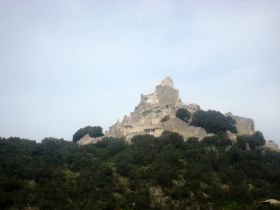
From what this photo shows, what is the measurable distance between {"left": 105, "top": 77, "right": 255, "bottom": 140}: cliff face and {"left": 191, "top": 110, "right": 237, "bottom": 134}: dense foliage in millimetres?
4247

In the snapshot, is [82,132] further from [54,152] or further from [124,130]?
[54,152]

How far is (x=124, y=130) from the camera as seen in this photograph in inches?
2761

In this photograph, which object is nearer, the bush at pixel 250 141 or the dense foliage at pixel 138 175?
the dense foliage at pixel 138 175

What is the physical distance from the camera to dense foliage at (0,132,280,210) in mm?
38844

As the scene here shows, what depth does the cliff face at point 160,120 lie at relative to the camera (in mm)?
65750

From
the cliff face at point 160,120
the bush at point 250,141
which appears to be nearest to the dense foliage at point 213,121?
the cliff face at point 160,120

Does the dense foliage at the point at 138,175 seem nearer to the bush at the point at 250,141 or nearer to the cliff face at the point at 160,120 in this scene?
the bush at the point at 250,141

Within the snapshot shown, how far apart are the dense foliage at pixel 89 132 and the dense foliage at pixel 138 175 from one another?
48.5 ft

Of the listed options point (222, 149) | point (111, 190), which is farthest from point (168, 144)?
Result: point (111, 190)

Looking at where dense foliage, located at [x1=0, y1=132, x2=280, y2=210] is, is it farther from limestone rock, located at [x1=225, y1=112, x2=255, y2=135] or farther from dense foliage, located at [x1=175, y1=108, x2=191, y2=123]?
limestone rock, located at [x1=225, y1=112, x2=255, y2=135]

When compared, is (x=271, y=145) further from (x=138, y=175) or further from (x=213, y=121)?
(x=138, y=175)

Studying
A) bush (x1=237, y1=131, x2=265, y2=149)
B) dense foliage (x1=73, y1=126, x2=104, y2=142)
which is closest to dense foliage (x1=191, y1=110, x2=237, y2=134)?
bush (x1=237, y1=131, x2=265, y2=149)

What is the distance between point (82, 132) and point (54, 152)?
21.8 metres

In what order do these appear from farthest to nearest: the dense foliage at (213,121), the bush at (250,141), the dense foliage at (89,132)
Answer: the dense foliage at (89,132), the dense foliage at (213,121), the bush at (250,141)
